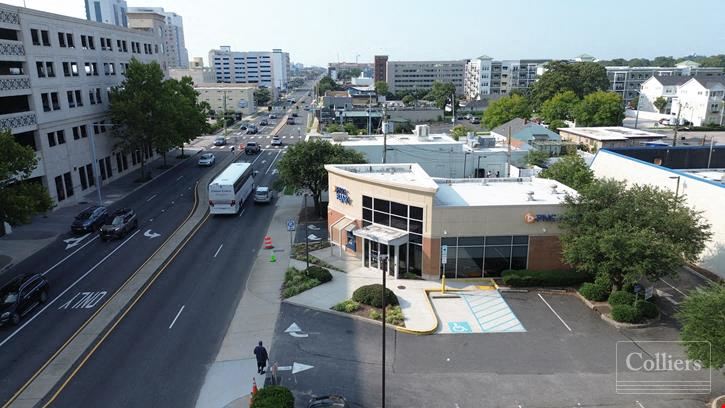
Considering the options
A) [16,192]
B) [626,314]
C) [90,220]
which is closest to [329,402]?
[626,314]

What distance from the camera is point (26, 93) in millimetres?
43625

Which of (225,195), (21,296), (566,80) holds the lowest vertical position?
(21,296)

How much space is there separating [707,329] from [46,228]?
44.0 m

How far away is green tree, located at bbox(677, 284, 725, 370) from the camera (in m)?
16.6

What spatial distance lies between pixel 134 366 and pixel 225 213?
2329 cm

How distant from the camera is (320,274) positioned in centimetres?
2881

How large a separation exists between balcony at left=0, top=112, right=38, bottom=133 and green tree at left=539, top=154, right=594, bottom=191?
147 feet

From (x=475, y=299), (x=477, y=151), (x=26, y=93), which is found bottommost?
(x=475, y=299)

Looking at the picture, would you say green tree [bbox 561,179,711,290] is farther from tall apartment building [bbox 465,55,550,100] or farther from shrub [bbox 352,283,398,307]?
tall apartment building [bbox 465,55,550,100]

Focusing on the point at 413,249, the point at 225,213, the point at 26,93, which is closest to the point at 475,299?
the point at 413,249

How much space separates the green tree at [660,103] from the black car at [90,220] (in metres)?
128

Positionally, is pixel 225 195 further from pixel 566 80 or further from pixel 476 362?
pixel 566 80

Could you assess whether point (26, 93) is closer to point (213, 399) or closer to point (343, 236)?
point (343, 236)

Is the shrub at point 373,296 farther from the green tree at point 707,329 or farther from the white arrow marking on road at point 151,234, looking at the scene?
the white arrow marking on road at point 151,234
